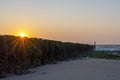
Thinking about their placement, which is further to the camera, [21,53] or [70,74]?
[21,53]

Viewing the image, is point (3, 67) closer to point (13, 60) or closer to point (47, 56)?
point (13, 60)

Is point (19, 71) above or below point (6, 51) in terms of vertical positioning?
below

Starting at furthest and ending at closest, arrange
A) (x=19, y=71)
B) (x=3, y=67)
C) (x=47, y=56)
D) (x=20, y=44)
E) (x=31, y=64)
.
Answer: (x=47, y=56), (x=31, y=64), (x=20, y=44), (x=19, y=71), (x=3, y=67)

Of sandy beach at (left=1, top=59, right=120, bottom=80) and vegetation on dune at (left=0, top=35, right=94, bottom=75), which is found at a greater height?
vegetation on dune at (left=0, top=35, right=94, bottom=75)

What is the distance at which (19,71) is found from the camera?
14.0m

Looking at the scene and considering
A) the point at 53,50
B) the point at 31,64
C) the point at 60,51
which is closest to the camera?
the point at 31,64

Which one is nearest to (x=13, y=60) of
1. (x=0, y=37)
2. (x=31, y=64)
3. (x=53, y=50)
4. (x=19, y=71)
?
(x=19, y=71)

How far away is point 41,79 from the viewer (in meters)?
11.3

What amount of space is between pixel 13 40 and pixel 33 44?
365 centimetres

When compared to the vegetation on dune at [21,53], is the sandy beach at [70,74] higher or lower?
lower

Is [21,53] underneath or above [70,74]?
above

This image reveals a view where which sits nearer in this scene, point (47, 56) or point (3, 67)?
point (3, 67)

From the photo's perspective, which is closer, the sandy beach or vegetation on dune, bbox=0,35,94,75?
the sandy beach

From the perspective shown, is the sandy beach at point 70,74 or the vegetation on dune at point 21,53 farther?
the vegetation on dune at point 21,53
